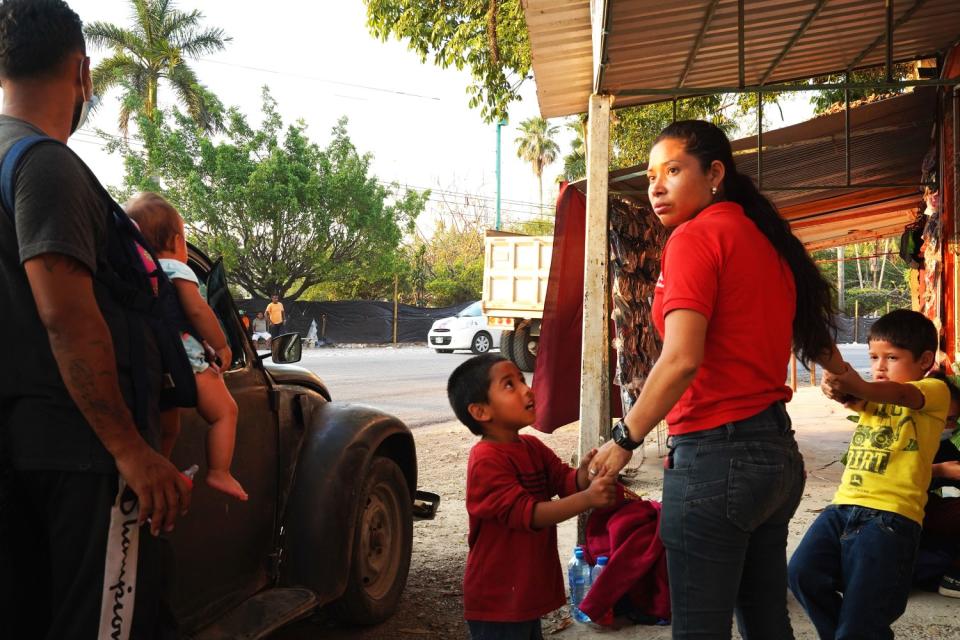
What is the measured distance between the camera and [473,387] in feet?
8.73

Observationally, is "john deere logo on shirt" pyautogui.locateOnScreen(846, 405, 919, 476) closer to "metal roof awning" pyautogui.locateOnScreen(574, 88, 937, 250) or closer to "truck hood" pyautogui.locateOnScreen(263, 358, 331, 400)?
"truck hood" pyautogui.locateOnScreen(263, 358, 331, 400)

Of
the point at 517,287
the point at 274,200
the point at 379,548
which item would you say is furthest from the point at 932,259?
the point at 274,200

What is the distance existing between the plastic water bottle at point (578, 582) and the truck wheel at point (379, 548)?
83 centimetres

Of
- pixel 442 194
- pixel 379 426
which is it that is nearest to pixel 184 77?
pixel 442 194

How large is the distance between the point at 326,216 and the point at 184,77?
292 inches

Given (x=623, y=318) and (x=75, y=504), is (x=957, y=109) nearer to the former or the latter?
(x=623, y=318)

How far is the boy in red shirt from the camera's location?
2.45 metres

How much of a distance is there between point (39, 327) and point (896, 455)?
285cm

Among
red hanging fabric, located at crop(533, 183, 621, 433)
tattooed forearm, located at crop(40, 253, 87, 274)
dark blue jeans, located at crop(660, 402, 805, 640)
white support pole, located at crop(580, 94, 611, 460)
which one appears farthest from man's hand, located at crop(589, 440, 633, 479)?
red hanging fabric, located at crop(533, 183, 621, 433)

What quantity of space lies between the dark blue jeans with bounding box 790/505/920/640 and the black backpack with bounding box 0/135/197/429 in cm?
227

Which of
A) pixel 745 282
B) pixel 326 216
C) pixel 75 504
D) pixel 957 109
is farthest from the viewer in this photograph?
pixel 326 216

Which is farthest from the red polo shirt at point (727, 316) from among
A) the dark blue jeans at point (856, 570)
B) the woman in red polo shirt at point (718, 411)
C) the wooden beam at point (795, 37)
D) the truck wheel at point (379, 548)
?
the wooden beam at point (795, 37)

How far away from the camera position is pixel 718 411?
7.14ft

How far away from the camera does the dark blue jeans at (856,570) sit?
287 centimetres
